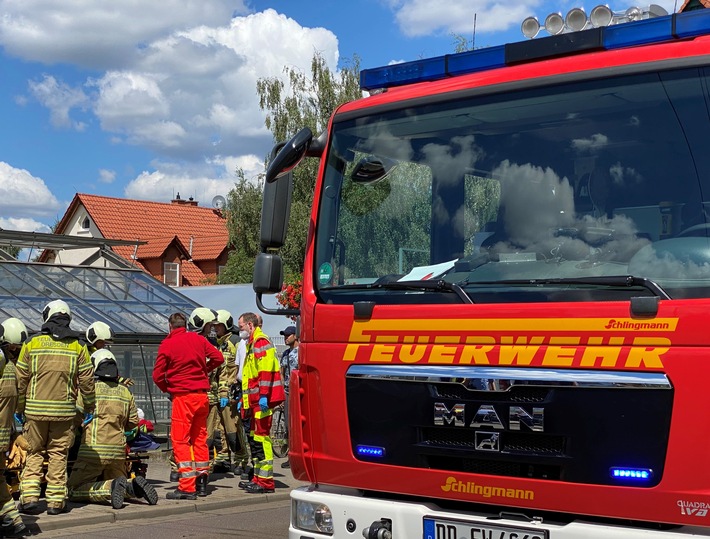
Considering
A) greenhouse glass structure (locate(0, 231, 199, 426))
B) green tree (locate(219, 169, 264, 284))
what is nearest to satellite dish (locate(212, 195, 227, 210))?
green tree (locate(219, 169, 264, 284))

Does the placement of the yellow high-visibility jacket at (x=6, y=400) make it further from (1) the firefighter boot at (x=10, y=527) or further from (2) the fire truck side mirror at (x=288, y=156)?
(2) the fire truck side mirror at (x=288, y=156)

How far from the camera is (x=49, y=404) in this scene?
1034cm

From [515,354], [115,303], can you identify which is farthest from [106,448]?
[115,303]

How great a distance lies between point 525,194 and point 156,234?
59.5 m

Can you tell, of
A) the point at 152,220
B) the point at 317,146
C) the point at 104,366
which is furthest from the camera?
the point at 152,220

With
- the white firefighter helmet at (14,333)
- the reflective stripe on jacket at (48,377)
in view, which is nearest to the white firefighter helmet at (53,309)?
the reflective stripe on jacket at (48,377)

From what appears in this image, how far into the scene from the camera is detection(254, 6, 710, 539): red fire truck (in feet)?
15.2

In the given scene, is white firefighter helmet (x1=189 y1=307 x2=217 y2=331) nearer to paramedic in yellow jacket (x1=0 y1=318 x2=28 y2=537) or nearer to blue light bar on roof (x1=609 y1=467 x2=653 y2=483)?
paramedic in yellow jacket (x1=0 y1=318 x2=28 y2=537)

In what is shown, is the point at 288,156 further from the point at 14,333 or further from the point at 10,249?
the point at 10,249

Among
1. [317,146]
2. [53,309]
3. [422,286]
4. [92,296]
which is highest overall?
[92,296]

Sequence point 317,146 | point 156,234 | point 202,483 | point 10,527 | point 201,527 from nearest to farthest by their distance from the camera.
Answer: point 317,146 < point 10,527 < point 201,527 < point 202,483 < point 156,234

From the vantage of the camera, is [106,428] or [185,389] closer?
[106,428]

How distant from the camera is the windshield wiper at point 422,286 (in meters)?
A: 5.24

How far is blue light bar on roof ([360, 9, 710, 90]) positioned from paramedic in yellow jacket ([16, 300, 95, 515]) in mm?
5222
